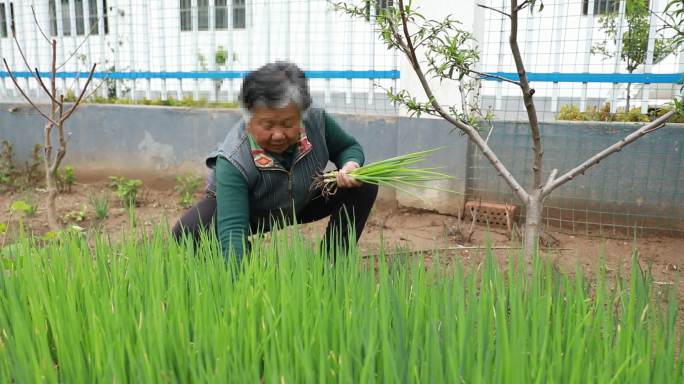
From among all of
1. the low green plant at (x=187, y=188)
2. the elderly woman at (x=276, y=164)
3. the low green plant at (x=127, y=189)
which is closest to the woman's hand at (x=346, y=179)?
the elderly woman at (x=276, y=164)

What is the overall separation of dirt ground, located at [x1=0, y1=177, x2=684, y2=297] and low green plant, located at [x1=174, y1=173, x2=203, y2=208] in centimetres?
6

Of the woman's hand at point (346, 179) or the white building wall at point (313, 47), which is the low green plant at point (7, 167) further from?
the woman's hand at point (346, 179)

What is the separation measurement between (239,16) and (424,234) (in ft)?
7.88

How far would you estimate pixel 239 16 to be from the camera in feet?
15.5

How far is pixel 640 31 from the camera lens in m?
3.51

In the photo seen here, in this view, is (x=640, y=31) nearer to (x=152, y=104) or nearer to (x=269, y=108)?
(x=269, y=108)

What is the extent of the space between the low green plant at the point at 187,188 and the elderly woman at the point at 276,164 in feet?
6.27

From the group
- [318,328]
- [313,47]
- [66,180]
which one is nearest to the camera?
[318,328]

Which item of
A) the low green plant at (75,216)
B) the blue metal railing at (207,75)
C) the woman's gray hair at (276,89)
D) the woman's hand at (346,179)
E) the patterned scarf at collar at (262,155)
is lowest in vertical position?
the low green plant at (75,216)

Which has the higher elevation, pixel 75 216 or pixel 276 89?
pixel 276 89

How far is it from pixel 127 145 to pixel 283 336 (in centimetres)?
416

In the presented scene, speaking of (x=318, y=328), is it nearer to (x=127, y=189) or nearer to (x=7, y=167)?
(x=127, y=189)

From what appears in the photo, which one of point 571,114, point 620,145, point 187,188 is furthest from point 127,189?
point 620,145

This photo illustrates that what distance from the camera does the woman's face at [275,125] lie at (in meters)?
1.84
